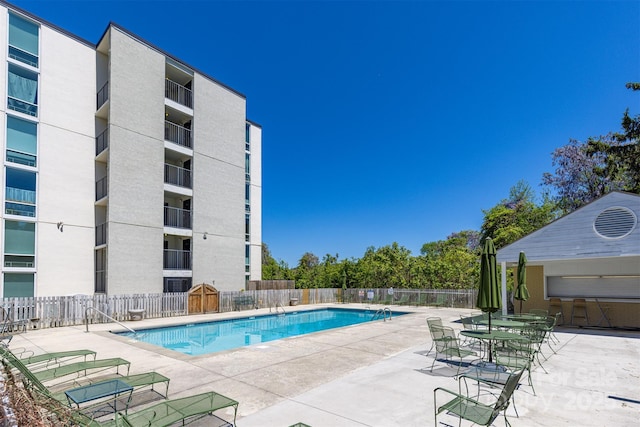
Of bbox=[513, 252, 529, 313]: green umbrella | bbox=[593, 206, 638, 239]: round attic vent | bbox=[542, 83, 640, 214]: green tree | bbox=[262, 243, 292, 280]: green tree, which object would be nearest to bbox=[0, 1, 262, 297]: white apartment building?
bbox=[262, 243, 292, 280]: green tree

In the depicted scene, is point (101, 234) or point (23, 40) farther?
point (101, 234)

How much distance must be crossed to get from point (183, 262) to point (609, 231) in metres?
20.3

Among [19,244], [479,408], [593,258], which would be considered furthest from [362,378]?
[19,244]

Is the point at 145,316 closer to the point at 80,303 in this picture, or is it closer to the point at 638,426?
the point at 80,303

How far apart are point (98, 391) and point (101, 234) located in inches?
630

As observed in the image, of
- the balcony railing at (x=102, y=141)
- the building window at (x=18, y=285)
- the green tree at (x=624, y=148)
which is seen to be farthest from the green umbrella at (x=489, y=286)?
the green tree at (x=624, y=148)

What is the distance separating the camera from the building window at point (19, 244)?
15.3 m

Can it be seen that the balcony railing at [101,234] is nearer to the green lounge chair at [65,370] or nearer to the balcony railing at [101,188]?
the balcony railing at [101,188]

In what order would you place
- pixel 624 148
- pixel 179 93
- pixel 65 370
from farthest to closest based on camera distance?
pixel 624 148
pixel 179 93
pixel 65 370

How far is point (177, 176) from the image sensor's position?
21.0 metres

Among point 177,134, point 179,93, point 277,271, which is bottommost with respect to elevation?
point 277,271

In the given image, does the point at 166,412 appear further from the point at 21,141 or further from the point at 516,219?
the point at 516,219

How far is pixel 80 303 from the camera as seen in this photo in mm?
13695

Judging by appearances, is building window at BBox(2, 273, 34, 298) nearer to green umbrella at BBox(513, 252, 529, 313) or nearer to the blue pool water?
the blue pool water
